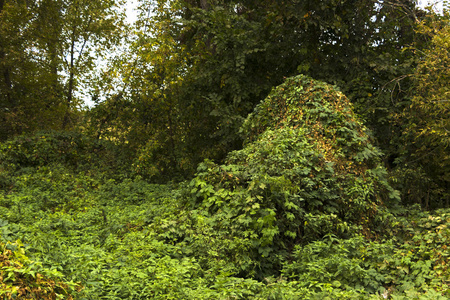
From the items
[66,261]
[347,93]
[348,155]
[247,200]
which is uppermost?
[347,93]

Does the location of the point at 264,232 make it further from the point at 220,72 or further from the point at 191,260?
the point at 220,72

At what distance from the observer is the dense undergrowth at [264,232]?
427 centimetres

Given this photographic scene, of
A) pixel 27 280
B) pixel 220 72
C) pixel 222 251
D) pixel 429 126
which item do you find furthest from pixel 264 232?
pixel 220 72

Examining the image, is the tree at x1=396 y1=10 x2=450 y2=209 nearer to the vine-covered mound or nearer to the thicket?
the thicket

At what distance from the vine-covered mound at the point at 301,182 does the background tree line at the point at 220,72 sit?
2.03m

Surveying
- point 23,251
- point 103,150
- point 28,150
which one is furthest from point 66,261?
point 103,150

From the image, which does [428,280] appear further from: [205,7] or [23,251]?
[205,7]

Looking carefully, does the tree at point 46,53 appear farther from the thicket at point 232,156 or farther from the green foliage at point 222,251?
the green foliage at point 222,251

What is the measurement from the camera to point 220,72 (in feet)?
41.4

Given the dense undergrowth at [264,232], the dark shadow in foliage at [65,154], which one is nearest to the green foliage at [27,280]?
the dense undergrowth at [264,232]

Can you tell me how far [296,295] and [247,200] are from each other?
2032mm

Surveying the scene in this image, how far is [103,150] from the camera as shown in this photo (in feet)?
50.7

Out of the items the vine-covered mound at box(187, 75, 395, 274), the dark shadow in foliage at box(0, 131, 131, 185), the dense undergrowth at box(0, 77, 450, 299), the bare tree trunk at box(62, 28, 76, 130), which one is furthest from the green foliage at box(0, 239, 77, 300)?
the bare tree trunk at box(62, 28, 76, 130)

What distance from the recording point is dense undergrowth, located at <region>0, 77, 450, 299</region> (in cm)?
427
